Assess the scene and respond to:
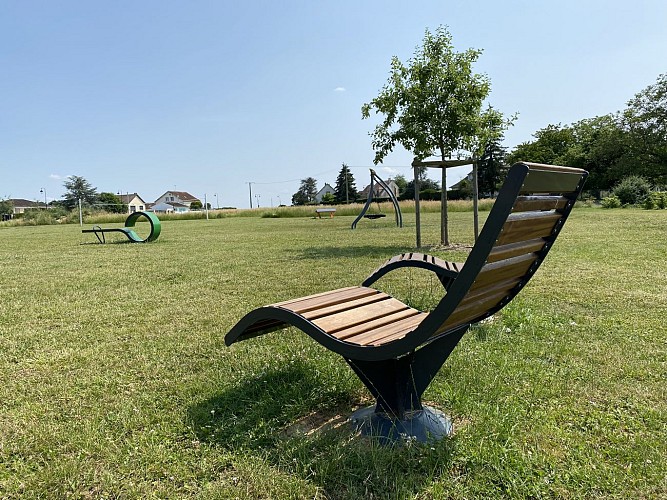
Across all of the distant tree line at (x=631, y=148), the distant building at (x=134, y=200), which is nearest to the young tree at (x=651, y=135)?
the distant tree line at (x=631, y=148)

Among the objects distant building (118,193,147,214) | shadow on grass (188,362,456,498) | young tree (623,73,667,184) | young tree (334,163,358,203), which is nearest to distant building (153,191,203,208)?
distant building (118,193,147,214)

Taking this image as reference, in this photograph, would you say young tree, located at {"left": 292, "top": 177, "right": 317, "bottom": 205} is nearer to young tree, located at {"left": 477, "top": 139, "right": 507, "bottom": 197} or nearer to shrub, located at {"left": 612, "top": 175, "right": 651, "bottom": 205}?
young tree, located at {"left": 477, "top": 139, "right": 507, "bottom": 197}

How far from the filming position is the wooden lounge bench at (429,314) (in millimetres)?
1871

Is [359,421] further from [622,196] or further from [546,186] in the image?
[622,196]

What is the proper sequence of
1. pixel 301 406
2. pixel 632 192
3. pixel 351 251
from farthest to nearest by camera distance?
pixel 632 192 → pixel 351 251 → pixel 301 406

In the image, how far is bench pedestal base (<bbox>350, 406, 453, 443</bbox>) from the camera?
2395mm

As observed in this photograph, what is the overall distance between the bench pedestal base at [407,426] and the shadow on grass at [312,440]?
6 centimetres

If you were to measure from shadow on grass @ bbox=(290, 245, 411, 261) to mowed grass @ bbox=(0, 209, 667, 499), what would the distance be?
383 centimetres

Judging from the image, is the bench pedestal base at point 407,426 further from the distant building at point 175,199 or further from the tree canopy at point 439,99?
the distant building at point 175,199

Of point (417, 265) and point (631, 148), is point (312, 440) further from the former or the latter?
point (631, 148)

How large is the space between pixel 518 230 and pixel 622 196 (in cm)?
3589

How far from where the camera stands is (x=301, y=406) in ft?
9.16

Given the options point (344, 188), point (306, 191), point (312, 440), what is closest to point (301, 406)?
point (312, 440)

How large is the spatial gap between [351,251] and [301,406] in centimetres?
765
